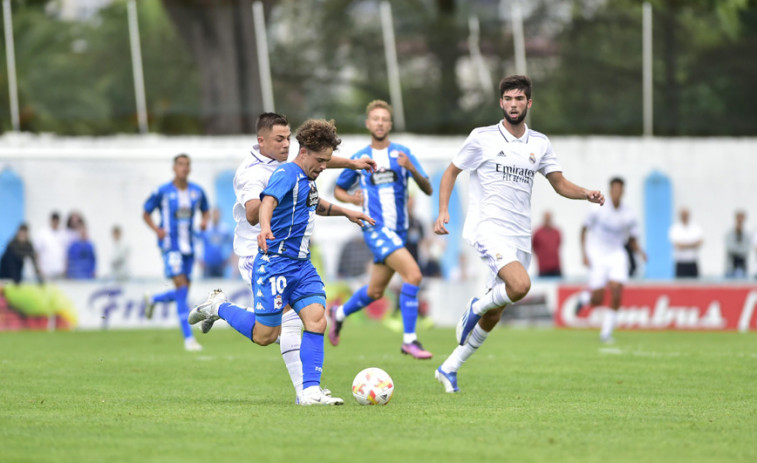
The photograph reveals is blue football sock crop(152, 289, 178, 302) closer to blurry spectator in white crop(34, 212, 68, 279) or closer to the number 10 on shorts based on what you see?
blurry spectator in white crop(34, 212, 68, 279)

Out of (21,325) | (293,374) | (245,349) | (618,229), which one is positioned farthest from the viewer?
(21,325)

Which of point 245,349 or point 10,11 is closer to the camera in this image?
point 245,349

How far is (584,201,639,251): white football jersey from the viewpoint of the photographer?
55.0ft

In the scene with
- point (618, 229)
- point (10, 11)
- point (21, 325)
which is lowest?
point (21, 325)

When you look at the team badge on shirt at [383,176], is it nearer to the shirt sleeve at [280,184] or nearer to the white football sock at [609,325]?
the shirt sleeve at [280,184]

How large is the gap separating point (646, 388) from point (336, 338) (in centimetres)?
405

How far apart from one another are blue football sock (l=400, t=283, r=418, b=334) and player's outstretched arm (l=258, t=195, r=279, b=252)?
170 inches

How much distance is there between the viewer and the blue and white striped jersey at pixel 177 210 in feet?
48.0

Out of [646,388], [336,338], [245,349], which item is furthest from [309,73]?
[646,388]

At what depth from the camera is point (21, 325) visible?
64.5 ft

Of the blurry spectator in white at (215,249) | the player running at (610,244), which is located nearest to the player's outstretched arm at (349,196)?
the player running at (610,244)

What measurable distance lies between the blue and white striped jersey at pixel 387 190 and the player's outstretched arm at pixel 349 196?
0.68 feet

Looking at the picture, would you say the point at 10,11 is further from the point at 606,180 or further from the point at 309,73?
the point at 606,180

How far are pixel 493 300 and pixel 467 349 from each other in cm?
50
